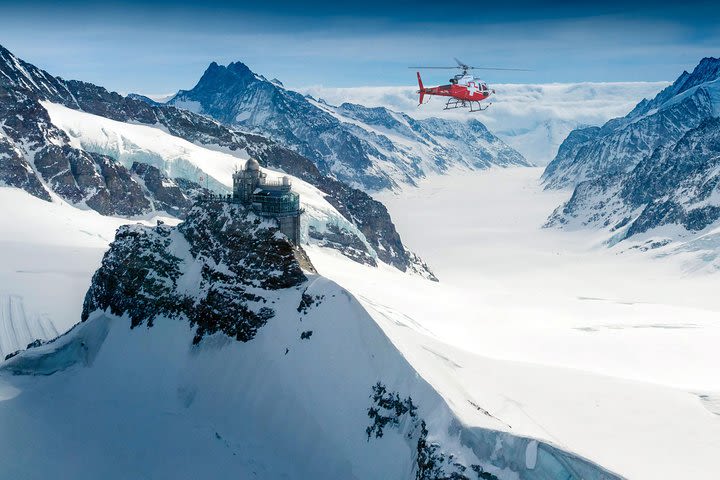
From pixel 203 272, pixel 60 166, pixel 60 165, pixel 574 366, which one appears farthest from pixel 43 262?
pixel 574 366

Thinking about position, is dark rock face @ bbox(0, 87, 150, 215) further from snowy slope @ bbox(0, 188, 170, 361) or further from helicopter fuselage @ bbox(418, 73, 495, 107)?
helicopter fuselage @ bbox(418, 73, 495, 107)

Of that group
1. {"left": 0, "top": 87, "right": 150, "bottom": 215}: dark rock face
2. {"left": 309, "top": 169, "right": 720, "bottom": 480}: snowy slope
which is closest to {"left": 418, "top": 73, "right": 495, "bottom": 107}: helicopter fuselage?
{"left": 309, "top": 169, "right": 720, "bottom": 480}: snowy slope

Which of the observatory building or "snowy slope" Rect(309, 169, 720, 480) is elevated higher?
the observatory building

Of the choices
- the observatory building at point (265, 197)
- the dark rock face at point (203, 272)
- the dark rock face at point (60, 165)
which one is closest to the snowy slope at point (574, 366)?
the dark rock face at point (203, 272)

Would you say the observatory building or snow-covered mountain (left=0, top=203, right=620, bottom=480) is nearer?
snow-covered mountain (left=0, top=203, right=620, bottom=480)

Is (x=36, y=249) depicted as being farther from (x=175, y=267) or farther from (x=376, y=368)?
(x=376, y=368)

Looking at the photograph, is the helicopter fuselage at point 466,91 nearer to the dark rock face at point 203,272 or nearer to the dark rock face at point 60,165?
the dark rock face at point 203,272
